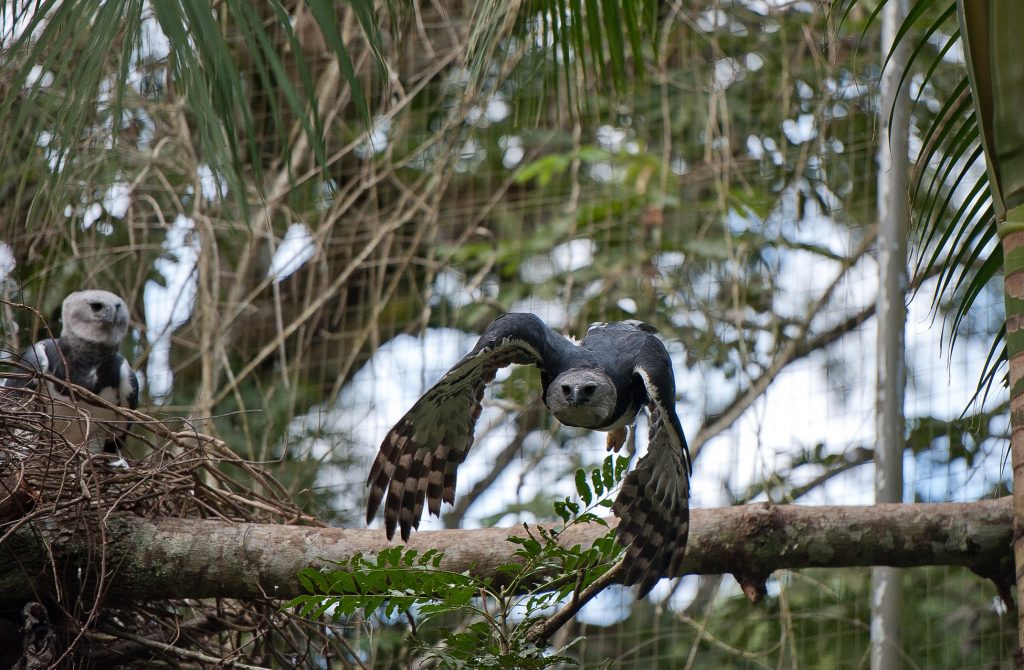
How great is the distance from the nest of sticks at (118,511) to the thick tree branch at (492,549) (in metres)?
0.05

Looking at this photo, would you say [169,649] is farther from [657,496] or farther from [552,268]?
[552,268]

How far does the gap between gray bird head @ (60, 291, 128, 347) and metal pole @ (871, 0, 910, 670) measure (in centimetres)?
261

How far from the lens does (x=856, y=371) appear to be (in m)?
4.68

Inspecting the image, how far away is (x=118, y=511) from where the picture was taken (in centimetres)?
308

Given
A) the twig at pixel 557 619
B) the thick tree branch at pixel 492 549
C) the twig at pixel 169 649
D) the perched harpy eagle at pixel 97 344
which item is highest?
the perched harpy eagle at pixel 97 344

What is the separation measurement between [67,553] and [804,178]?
3407mm

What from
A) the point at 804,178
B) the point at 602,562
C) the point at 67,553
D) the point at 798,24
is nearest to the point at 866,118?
the point at 804,178

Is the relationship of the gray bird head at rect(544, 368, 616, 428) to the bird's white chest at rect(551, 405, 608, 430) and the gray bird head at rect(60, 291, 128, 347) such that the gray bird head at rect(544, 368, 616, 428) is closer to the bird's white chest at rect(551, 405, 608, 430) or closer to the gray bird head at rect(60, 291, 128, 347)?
the bird's white chest at rect(551, 405, 608, 430)

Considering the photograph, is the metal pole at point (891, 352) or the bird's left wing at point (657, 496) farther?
the metal pole at point (891, 352)

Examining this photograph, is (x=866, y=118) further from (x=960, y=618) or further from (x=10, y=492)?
(x=10, y=492)

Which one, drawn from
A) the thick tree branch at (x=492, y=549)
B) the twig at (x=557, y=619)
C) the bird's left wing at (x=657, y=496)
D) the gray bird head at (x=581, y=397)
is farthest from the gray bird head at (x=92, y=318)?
the twig at (x=557, y=619)

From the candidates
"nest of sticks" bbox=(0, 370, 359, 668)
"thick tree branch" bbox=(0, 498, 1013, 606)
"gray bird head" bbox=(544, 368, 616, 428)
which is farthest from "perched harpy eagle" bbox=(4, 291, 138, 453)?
"gray bird head" bbox=(544, 368, 616, 428)

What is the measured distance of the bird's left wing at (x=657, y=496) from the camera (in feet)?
9.39

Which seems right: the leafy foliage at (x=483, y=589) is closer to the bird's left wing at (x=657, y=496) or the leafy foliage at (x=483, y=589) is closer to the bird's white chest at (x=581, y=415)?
the bird's left wing at (x=657, y=496)
